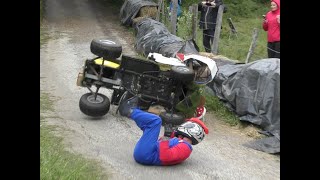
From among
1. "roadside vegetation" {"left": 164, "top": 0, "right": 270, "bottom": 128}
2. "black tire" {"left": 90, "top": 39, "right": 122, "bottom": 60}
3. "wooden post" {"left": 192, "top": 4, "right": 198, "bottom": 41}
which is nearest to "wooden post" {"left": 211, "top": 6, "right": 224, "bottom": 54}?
"roadside vegetation" {"left": 164, "top": 0, "right": 270, "bottom": 128}

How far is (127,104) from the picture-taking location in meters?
8.23

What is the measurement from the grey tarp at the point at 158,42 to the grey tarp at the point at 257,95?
203 cm

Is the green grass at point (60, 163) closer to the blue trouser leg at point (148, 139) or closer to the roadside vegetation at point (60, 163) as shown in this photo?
the roadside vegetation at point (60, 163)

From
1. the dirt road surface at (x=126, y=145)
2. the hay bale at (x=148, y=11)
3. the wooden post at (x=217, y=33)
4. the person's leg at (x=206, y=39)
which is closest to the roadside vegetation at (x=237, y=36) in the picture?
the person's leg at (x=206, y=39)

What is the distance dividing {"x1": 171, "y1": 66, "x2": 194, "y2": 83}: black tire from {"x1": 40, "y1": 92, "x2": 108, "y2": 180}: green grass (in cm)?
203

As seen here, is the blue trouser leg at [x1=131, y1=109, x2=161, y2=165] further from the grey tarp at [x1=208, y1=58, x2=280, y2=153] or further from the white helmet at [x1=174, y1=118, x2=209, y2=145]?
the grey tarp at [x1=208, y1=58, x2=280, y2=153]

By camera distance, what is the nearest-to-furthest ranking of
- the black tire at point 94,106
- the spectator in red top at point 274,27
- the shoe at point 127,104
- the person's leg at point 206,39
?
the black tire at point 94,106 < the shoe at point 127,104 < the spectator in red top at point 274,27 < the person's leg at point 206,39

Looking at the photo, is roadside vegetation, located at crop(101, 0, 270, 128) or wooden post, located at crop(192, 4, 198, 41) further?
wooden post, located at crop(192, 4, 198, 41)

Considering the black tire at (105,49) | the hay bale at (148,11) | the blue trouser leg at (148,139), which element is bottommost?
the blue trouser leg at (148,139)

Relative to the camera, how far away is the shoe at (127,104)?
26.7 ft

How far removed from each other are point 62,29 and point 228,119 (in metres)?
11.3

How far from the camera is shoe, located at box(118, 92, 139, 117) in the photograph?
26.7ft
